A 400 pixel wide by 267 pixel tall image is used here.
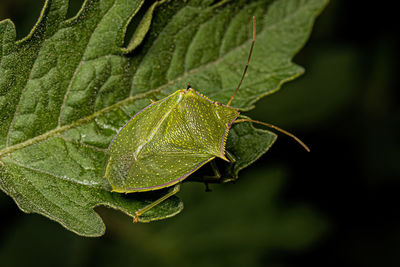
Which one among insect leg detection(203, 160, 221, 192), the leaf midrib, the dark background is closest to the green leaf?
the leaf midrib

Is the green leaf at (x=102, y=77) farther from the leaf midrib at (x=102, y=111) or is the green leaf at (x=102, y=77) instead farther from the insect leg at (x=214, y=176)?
the insect leg at (x=214, y=176)

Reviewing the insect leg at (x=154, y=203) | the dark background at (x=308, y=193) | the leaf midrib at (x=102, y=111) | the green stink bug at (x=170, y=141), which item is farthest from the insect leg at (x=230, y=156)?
the dark background at (x=308, y=193)

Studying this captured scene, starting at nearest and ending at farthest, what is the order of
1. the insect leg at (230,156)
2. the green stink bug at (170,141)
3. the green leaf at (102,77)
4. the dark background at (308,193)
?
the green leaf at (102,77)
the green stink bug at (170,141)
the insect leg at (230,156)
the dark background at (308,193)

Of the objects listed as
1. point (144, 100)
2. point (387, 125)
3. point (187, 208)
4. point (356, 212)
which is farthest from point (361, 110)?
point (144, 100)

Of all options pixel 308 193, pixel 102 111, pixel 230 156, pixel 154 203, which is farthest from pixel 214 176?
pixel 308 193

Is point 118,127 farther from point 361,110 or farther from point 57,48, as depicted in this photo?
point 361,110

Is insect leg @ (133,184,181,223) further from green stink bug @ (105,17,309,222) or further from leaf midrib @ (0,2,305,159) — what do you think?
leaf midrib @ (0,2,305,159)

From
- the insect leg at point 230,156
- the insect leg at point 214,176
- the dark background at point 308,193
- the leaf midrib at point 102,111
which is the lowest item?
the dark background at point 308,193
